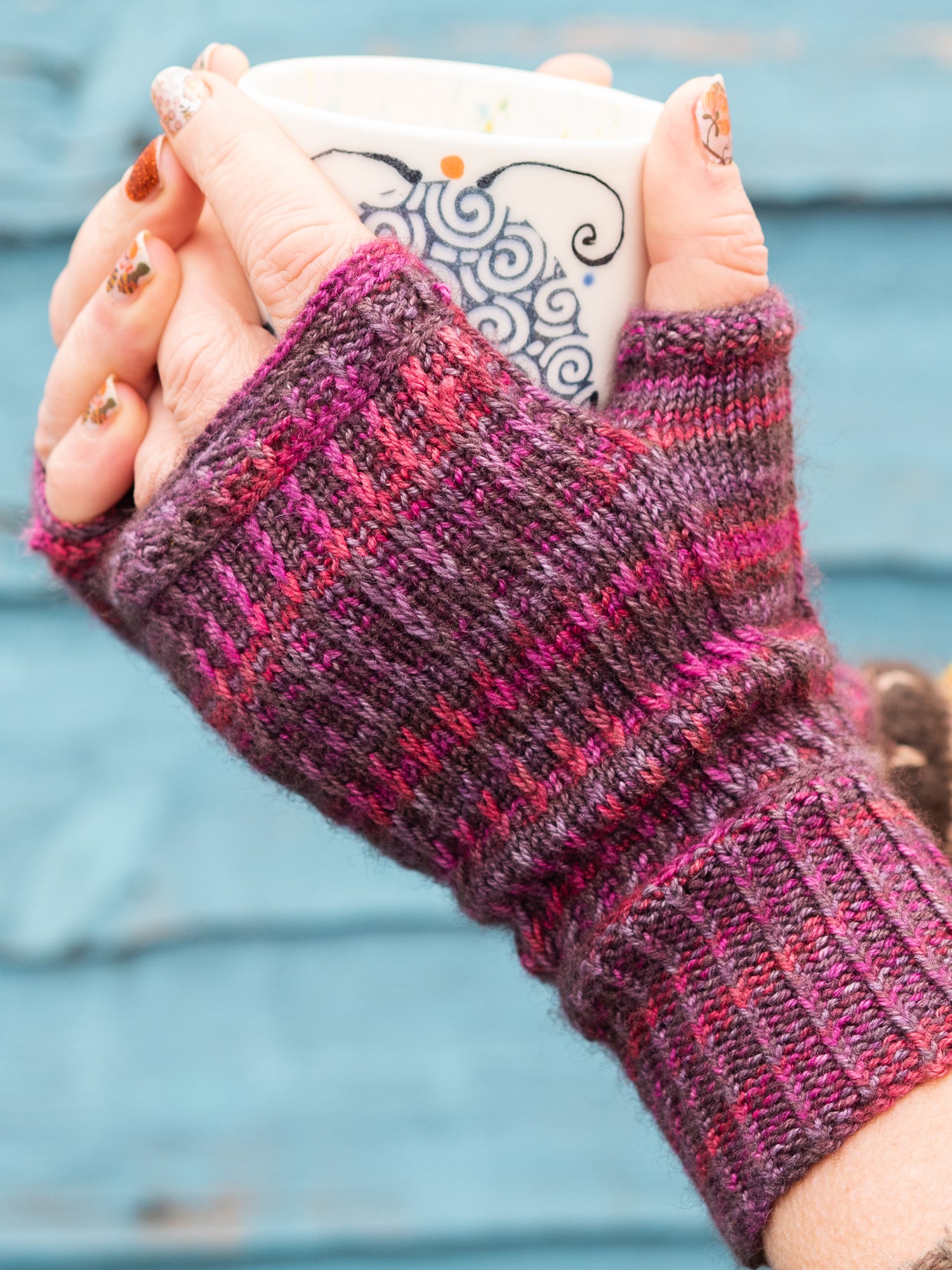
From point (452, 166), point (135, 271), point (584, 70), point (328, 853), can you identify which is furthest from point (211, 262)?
point (328, 853)

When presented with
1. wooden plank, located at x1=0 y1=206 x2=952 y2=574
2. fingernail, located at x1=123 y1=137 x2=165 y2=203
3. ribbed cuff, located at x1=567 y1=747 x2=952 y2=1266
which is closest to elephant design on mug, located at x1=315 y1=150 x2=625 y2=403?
fingernail, located at x1=123 y1=137 x2=165 y2=203

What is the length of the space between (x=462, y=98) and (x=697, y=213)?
175 mm

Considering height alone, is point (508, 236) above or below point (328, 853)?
above

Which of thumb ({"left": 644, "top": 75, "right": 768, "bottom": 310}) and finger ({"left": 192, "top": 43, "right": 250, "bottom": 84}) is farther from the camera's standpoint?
finger ({"left": 192, "top": 43, "right": 250, "bottom": 84})

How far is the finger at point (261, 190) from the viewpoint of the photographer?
42cm

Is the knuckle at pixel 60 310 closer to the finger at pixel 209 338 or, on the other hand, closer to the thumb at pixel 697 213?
the finger at pixel 209 338

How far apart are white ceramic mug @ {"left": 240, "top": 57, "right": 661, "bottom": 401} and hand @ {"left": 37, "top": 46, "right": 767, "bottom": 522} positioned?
0.04ft

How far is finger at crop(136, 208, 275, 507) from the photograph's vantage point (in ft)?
1.52

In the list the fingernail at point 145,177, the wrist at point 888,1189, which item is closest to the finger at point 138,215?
the fingernail at point 145,177

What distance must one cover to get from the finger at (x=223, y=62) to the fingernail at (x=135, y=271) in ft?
0.38

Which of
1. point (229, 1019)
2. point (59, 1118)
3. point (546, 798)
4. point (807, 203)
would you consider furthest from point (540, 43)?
point (59, 1118)

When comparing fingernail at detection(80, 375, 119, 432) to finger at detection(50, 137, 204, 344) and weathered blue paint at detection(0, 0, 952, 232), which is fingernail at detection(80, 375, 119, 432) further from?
weathered blue paint at detection(0, 0, 952, 232)

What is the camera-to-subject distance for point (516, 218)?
41 cm

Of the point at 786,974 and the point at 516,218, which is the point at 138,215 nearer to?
the point at 516,218
